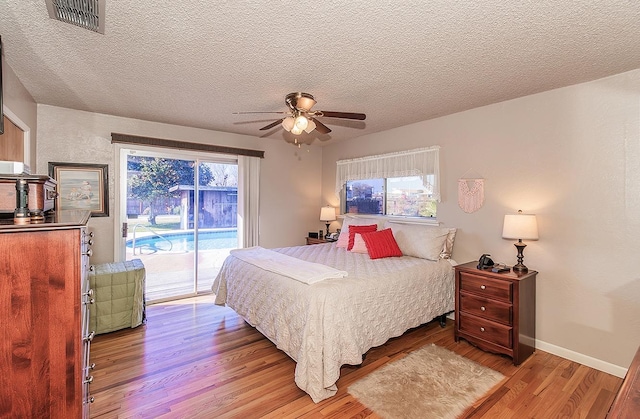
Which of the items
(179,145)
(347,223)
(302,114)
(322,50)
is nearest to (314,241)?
(347,223)

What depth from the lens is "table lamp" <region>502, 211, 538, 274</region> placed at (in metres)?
2.74

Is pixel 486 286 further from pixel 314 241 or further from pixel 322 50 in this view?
pixel 314 241

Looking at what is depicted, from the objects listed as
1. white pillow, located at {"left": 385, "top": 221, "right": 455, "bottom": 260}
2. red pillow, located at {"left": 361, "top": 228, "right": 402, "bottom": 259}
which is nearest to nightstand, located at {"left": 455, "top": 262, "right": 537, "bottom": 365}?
white pillow, located at {"left": 385, "top": 221, "right": 455, "bottom": 260}

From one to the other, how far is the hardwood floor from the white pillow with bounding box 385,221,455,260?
2.84 feet

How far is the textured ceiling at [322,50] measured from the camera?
170cm

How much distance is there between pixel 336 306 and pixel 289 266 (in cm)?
75

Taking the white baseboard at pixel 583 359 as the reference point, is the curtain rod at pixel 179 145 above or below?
above

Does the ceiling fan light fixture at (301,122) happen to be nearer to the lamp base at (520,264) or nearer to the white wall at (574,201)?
the white wall at (574,201)

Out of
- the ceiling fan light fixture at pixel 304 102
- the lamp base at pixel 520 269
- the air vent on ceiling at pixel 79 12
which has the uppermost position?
the air vent on ceiling at pixel 79 12

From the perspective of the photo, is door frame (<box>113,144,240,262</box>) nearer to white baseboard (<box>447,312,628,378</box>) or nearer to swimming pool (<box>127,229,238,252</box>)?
swimming pool (<box>127,229,238,252</box>)

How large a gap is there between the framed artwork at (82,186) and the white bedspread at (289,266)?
1866 mm

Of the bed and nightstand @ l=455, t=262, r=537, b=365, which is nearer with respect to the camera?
the bed

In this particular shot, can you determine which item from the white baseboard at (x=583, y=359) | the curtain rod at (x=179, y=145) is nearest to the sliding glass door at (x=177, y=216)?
the curtain rod at (x=179, y=145)

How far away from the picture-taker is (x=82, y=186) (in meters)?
3.68
